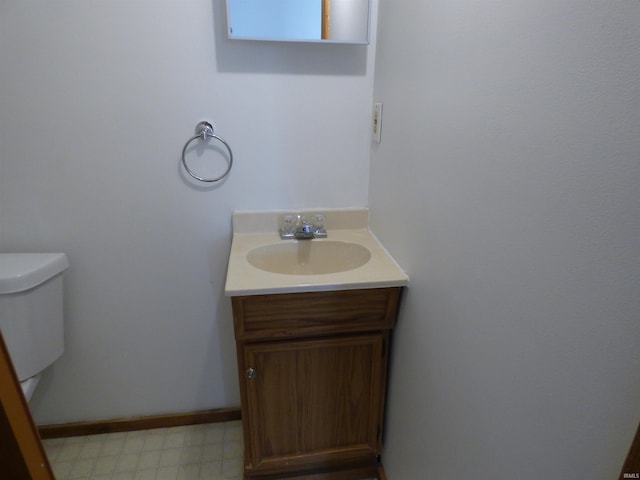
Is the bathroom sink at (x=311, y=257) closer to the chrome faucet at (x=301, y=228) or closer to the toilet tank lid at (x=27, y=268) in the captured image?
the chrome faucet at (x=301, y=228)

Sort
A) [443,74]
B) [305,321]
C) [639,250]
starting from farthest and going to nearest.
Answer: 1. [305,321]
2. [443,74]
3. [639,250]

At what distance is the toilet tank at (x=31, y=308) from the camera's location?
119 cm

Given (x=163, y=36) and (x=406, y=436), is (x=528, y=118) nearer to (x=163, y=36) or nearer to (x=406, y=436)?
(x=406, y=436)

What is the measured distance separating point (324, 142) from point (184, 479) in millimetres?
1394

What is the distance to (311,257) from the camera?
4.72ft

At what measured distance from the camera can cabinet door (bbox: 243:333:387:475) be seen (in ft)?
3.97

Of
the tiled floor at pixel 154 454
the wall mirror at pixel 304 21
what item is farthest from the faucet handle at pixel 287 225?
the tiled floor at pixel 154 454

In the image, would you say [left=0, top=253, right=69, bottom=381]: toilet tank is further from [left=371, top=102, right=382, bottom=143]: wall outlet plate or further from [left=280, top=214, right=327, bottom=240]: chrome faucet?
[left=371, top=102, right=382, bottom=143]: wall outlet plate

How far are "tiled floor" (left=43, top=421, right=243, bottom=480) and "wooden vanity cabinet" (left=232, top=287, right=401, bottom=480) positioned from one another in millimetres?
241

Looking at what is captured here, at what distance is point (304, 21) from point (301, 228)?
71 centimetres

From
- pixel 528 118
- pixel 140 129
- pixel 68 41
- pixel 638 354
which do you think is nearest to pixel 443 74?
pixel 528 118

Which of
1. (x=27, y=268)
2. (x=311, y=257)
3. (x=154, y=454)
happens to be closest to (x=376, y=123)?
(x=311, y=257)

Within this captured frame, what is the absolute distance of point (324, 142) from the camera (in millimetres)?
1416

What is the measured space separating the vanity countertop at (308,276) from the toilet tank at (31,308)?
2.07 ft
